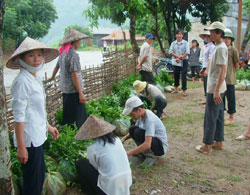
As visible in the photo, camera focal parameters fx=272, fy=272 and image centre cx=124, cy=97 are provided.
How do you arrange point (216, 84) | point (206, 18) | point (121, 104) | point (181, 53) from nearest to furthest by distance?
1. point (216, 84)
2. point (121, 104)
3. point (181, 53)
4. point (206, 18)

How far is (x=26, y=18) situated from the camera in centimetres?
3120

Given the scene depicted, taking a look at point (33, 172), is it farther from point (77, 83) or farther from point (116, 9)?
point (116, 9)

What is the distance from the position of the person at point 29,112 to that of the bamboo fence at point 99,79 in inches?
50.5

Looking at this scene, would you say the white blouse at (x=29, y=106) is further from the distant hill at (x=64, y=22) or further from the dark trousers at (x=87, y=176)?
the distant hill at (x=64, y=22)

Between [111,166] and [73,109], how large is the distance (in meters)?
1.75

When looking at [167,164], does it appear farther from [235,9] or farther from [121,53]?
[235,9]

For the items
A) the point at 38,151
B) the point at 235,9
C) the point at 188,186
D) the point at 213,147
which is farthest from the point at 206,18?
the point at 38,151

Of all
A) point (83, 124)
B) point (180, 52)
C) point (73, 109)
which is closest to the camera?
point (83, 124)

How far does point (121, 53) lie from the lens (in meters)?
7.73

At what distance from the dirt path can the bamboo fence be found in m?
1.71

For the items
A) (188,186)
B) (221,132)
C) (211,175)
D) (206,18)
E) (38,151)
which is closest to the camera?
(38,151)

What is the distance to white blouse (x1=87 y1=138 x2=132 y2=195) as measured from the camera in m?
2.50

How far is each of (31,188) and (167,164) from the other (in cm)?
197

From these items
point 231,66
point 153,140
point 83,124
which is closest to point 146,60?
point 231,66
